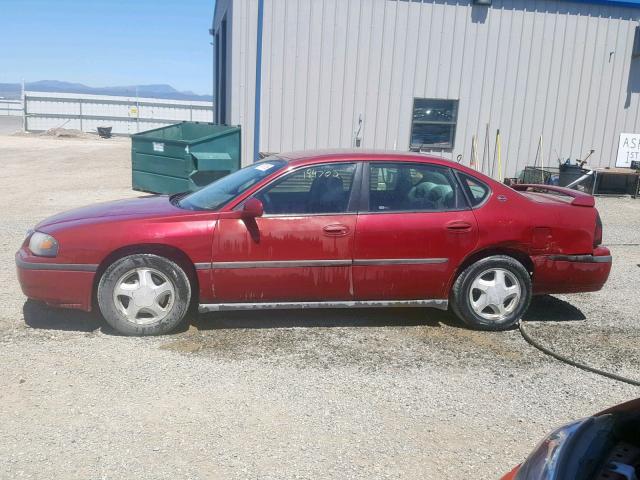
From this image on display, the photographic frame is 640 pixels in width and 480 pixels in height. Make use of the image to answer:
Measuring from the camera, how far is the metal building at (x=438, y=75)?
501 inches

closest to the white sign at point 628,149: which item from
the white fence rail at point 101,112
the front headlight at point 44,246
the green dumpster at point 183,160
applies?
the green dumpster at point 183,160

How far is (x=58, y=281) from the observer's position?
4.70m

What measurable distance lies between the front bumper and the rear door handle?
2758 mm

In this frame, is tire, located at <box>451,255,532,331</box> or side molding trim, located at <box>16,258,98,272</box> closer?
side molding trim, located at <box>16,258,98,272</box>

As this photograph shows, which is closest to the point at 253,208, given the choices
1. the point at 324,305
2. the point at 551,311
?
the point at 324,305

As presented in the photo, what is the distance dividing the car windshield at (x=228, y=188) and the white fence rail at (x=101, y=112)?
1323 inches

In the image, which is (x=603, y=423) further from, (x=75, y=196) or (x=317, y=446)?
(x=75, y=196)

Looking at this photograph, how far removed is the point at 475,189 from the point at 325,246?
1381mm

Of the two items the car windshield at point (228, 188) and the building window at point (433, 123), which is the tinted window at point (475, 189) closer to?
the car windshield at point (228, 188)

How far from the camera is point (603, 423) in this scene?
6.40ft

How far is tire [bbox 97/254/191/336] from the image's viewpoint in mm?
4719

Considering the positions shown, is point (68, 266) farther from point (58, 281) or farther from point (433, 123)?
point (433, 123)

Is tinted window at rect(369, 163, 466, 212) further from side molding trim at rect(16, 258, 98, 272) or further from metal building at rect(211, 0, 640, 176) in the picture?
metal building at rect(211, 0, 640, 176)

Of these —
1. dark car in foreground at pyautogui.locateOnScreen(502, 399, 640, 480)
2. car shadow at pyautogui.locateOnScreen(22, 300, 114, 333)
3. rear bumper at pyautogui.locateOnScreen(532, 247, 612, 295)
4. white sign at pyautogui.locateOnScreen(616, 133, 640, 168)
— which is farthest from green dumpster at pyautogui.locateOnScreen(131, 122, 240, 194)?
dark car in foreground at pyautogui.locateOnScreen(502, 399, 640, 480)
